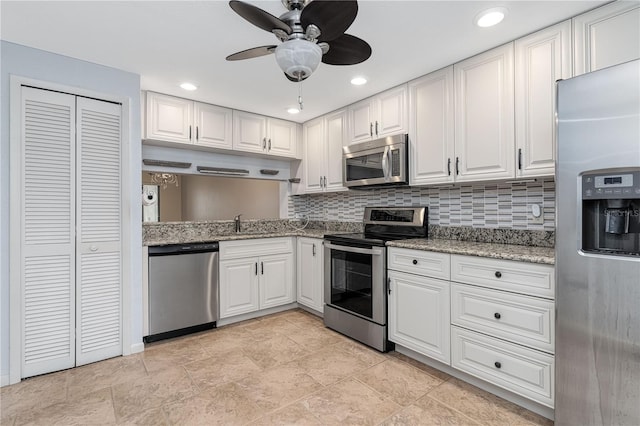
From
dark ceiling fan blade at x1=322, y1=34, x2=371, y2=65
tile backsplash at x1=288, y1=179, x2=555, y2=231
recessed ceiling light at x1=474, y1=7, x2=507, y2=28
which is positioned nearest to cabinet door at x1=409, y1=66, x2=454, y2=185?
tile backsplash at x1=288, y1=179, x2=555, y2=231

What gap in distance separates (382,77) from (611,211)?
1874 mm

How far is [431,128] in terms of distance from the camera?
259cm

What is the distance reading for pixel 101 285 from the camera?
2488 millimetres

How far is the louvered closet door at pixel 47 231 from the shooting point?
7.23ft

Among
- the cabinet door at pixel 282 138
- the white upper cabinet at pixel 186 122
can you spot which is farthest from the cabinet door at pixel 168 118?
the cabinet door at pixel 282 138

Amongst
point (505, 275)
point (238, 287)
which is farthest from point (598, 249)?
point (238, 287)

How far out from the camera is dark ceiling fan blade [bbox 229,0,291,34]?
121 cm

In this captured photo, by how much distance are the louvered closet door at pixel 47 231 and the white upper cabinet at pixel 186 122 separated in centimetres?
68

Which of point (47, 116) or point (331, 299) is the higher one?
point (47, 116)

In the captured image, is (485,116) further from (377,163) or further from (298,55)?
(298,55)

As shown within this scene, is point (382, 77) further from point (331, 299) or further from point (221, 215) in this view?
point (221, 215)

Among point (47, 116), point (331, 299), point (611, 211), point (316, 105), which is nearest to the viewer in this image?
point (611, 211)

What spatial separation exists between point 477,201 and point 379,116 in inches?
46.7

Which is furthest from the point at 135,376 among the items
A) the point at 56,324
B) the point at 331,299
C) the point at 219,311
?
the point at 331,299
